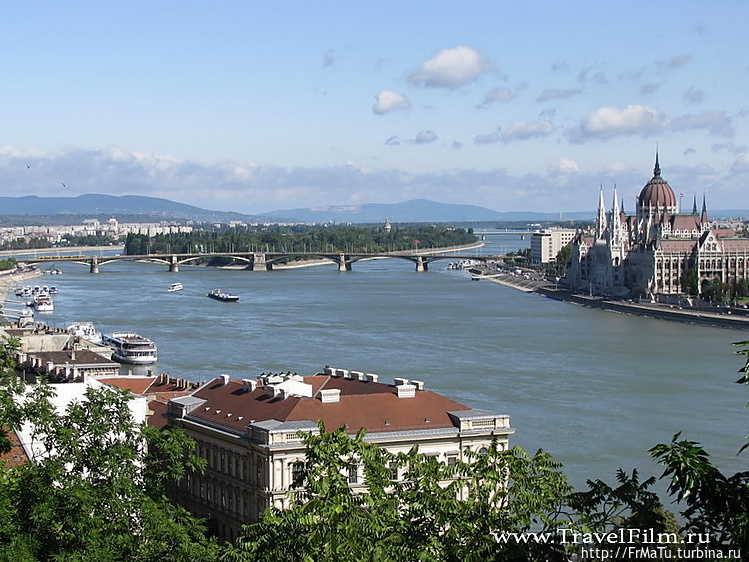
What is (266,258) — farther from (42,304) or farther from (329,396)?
(329,396)

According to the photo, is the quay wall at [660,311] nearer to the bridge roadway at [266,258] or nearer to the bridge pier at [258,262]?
the bridge roadway at [266,258]

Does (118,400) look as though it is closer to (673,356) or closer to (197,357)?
(197,357)

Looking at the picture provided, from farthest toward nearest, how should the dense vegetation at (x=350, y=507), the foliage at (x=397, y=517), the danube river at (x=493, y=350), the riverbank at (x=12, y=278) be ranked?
the riverbank at (x=12, y=278)
the danube river at (x=493, y=350)
the foliage at (x=397, y=517)
the dense vegetation at (x=350, y=507)

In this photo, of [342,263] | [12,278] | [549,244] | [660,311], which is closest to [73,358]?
[660,311]

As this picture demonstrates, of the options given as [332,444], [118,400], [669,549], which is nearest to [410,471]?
[332,444]

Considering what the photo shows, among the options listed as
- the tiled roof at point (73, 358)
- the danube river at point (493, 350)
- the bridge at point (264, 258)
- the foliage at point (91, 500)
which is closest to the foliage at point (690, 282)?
the danube river at point (493, 350)

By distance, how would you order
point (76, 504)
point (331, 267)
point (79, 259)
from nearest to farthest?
point (76, 504)
point (79, 259)
point (331, 267)
